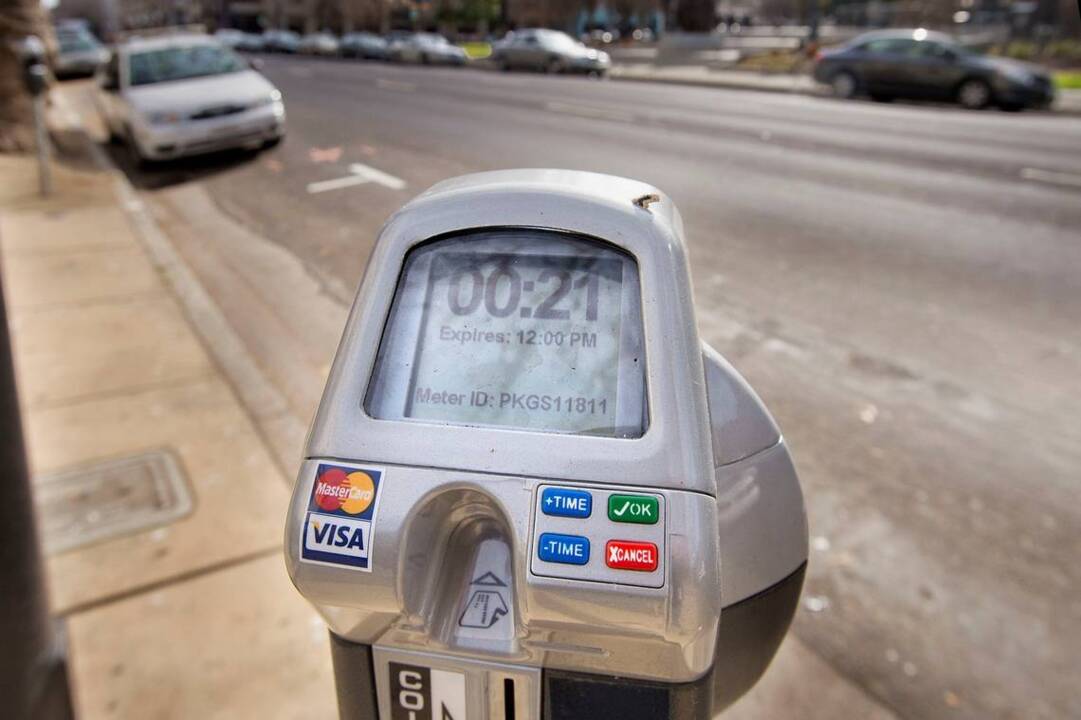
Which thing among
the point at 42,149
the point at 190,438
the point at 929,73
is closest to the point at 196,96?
the point at 190,438

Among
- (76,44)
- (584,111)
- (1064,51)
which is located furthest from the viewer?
(1064,51)

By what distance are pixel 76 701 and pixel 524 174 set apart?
2302 mm

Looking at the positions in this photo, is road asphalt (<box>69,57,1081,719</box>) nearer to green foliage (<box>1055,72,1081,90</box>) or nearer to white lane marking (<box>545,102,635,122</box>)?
white lane marking (<box>545,102,635,122</box>)

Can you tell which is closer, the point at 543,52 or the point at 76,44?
the point at 543,52

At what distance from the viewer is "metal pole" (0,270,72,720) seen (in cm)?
195

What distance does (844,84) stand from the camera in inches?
585

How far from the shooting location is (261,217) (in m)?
6.75

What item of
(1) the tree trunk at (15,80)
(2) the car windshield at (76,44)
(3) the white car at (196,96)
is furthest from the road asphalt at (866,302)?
(2) the car windshield at (76,44)

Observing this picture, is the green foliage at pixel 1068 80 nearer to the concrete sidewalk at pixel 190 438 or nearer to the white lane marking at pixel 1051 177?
the white lane marking at pixel 1051 177

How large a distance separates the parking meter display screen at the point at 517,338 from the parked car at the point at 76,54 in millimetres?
17832

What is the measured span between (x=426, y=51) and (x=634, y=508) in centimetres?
142

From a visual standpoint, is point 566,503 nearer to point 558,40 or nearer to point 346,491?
point 346,491

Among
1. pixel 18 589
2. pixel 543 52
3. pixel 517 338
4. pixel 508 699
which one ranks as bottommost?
pixel 18 589

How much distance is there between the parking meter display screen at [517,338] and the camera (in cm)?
75
